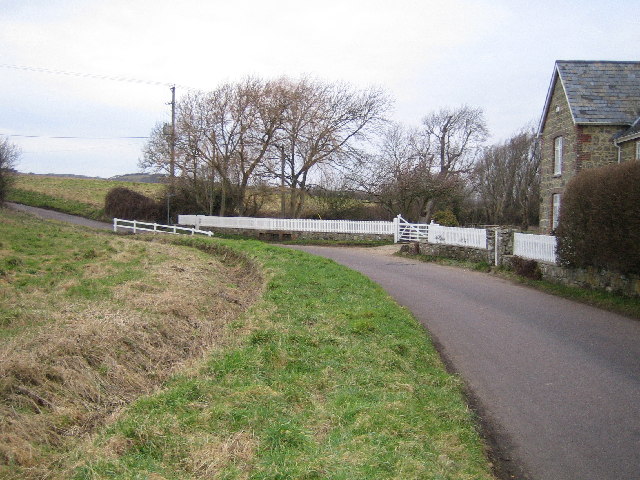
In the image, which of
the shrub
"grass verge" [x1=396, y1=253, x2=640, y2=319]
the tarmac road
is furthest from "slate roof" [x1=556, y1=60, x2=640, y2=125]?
the shrub

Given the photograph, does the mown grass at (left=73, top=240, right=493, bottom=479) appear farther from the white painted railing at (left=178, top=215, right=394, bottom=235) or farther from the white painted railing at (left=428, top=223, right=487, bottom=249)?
the white painted railing at (left=178, top=215, right=394, bottom=235)

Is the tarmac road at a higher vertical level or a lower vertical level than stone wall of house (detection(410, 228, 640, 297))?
lower

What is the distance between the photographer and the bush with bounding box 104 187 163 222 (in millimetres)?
43375

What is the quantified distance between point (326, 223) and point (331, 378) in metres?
28.0

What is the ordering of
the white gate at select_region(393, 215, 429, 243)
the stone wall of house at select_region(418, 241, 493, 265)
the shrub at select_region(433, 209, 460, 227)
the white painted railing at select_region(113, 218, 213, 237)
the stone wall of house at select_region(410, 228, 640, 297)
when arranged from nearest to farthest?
1. the stone wall of house at select_region(410, 228, 640, 297)
2. the stone wall of house at select_region(418, 241, 493, 265)
3. the white gate at select_region(393, 215, 429, 243)
4. the white painted railing at select_region(113, 218, 213, 237)
5. the shrub at select_region(433, 209, 460, 227)

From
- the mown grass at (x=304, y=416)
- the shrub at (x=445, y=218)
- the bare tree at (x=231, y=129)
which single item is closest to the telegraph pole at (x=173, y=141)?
the bare tree at (x=231, y=129)

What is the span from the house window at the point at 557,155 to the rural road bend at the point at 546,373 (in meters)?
12.5

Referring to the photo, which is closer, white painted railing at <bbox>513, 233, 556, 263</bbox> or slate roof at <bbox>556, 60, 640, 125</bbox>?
white painted railing at <bbox>513, 233, 556, 263</bbox>

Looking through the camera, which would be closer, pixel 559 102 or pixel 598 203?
pixel 598 203

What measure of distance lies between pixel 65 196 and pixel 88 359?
49.6 metres

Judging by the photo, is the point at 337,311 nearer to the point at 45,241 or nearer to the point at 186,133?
the point at 45,241

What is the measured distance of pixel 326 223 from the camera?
114 ft

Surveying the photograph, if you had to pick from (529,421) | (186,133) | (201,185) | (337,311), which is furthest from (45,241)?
(201,185)

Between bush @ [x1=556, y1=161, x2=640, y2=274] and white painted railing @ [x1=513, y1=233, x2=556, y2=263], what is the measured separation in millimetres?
1333
